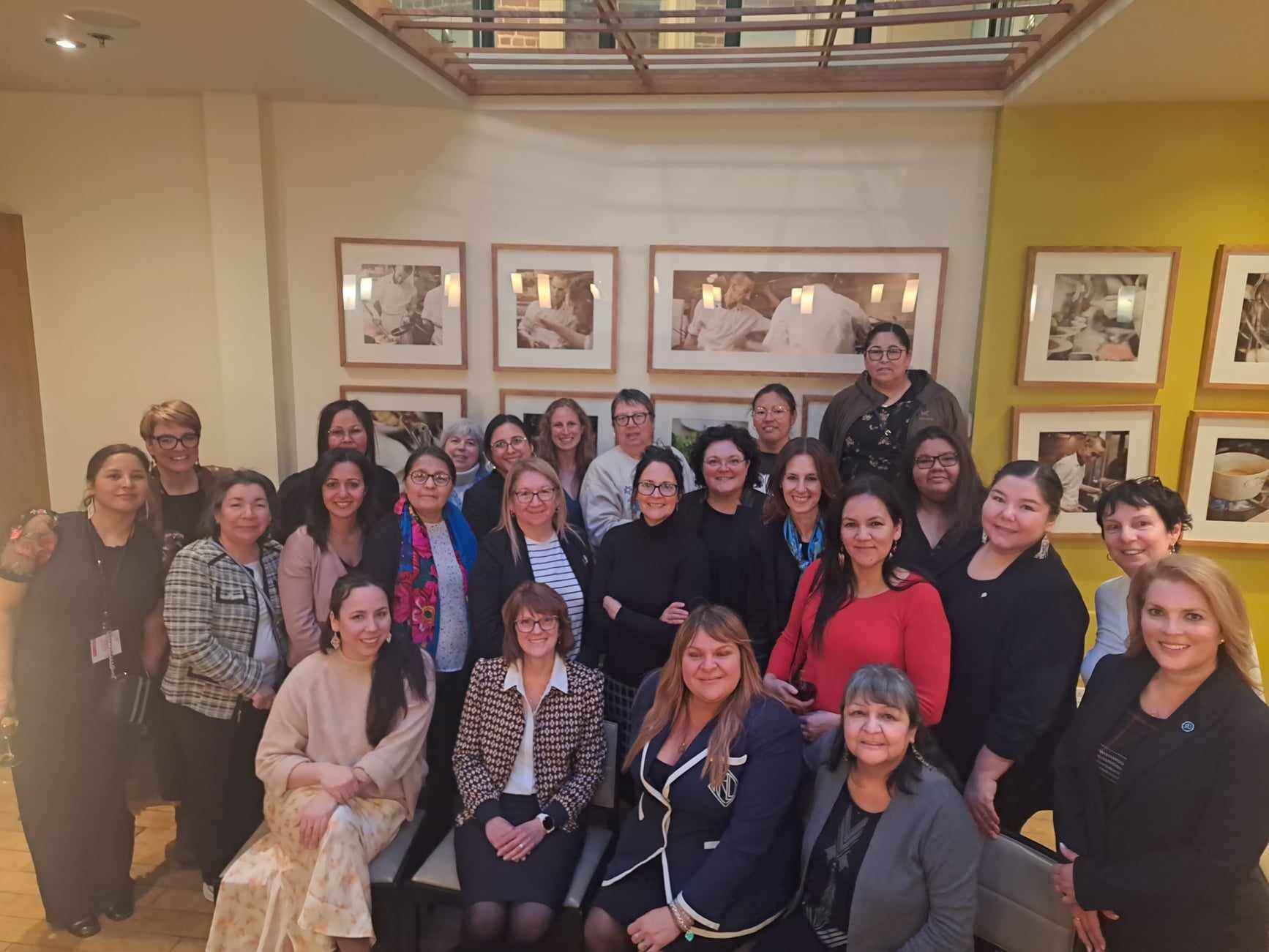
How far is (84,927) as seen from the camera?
2711 millimetres

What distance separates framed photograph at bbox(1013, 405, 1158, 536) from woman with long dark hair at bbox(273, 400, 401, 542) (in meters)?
3.22

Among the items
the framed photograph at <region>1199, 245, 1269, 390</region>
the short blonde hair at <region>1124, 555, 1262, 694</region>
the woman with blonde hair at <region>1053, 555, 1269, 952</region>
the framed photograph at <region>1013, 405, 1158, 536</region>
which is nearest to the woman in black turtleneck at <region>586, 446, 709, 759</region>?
the woman with blonde hair at <region>1053, 555, 1269, 952</region>

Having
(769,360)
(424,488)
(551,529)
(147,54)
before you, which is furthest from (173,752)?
(769,360)

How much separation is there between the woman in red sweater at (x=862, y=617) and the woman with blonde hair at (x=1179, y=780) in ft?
1.49

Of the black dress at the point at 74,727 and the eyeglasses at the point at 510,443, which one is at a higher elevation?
the eyeglasses at the point at 510,443

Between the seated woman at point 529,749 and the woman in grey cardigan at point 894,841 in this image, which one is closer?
the woman in grey cardigan at point 894,841

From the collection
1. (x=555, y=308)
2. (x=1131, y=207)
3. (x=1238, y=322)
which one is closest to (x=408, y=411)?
(x=555, y=308)

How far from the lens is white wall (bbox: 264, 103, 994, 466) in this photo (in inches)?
157

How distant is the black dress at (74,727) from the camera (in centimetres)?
264

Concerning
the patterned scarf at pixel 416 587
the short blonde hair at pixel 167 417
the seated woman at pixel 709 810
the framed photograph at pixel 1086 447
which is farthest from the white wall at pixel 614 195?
the seated woman at pixel 709 810

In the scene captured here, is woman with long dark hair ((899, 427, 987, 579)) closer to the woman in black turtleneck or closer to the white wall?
the woman in black turtleneck

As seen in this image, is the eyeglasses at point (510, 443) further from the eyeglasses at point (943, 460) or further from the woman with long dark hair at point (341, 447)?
the eyeglasses at point (943, 460)

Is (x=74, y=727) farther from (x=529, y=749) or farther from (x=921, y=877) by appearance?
(x=921, y=877)

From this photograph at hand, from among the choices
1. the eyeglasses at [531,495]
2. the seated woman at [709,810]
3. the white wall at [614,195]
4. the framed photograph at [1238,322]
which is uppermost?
the white wall at [614,195]
